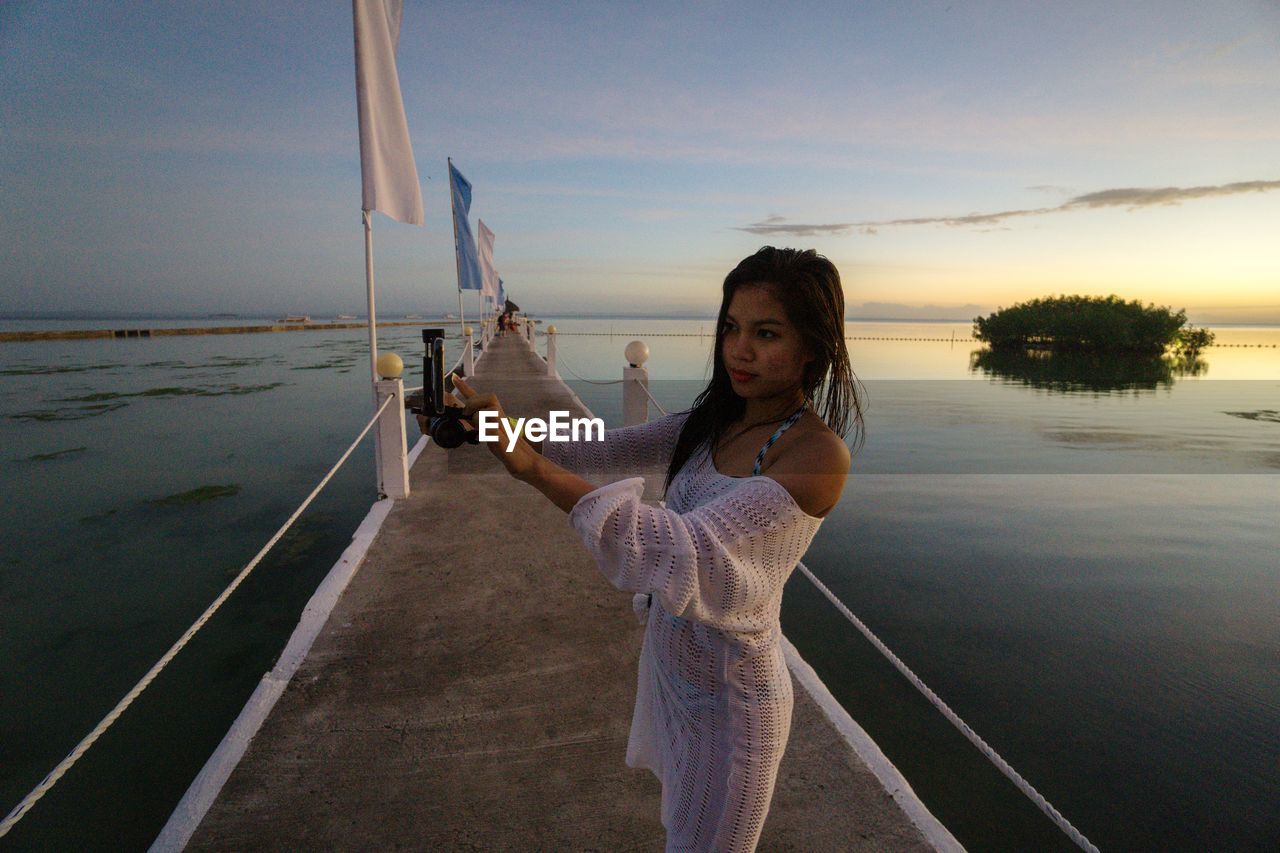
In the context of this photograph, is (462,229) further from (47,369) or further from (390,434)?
(47,369)

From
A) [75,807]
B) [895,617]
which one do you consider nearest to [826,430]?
[75,807]

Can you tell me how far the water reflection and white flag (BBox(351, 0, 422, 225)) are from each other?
29.0m

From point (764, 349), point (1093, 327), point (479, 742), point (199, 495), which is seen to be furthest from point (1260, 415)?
point (1093, 327)

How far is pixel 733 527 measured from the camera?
0.88 metres

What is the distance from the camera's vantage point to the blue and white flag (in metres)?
12.8

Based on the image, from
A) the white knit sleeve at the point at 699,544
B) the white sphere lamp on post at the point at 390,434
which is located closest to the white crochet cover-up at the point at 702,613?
the white knit sleeve at the point at 699,544

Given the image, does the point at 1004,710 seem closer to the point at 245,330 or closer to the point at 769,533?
the point at 769,533

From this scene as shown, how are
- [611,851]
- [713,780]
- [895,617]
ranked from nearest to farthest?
1. [713,780]
2. [611,851]
3. [895,617]

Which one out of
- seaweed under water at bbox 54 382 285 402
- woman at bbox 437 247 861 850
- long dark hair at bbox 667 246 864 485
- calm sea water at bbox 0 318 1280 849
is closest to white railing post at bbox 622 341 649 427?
calm sea water at bbox 0 318 1280 849

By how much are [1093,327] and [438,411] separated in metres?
57.9

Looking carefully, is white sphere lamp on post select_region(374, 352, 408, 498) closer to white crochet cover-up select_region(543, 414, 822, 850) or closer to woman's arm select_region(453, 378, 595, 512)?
white crochet cover-up select_region(543, 414, 822, 850)

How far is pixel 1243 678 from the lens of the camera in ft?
15.6

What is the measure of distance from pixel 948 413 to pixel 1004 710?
15.8 metres

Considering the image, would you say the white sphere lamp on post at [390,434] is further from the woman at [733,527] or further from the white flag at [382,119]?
the woman at [733,527]
